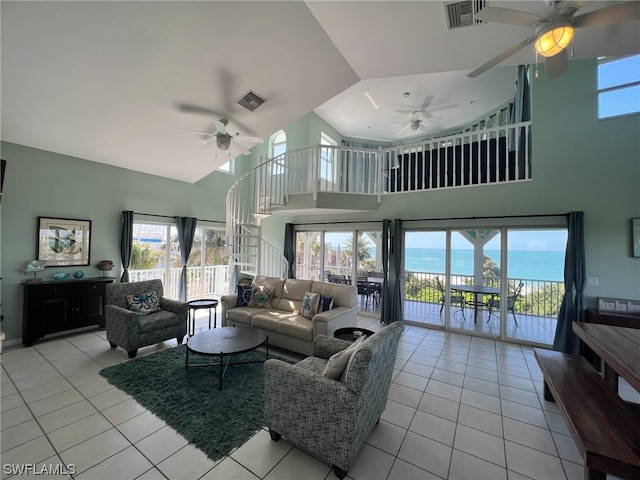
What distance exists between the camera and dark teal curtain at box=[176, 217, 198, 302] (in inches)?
239

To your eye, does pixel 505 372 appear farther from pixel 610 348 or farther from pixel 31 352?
pixel 31 352

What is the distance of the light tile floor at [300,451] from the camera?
1.88 m

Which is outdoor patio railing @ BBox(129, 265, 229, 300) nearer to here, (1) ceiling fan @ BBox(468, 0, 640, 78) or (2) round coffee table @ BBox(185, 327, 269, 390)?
(2) round coffee table @ BBox(185, 327, 269, 390)

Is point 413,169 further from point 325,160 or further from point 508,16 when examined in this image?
point 508,16

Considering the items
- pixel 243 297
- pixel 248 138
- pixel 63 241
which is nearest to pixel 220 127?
pixel 248 138

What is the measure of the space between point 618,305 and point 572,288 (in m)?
0.53

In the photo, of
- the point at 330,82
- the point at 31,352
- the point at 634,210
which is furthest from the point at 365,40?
the point at 31,352

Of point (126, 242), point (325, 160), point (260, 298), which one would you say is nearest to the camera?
point (260, 298)

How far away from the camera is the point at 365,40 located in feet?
9.46

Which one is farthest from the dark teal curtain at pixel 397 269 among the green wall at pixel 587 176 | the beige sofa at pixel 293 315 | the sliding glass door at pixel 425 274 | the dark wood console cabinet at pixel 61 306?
the dark wood console cabinet at pixel 61 306

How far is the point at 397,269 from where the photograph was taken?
5363 millimetres

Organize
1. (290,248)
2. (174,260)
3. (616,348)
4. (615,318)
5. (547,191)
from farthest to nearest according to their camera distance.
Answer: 1. (290,248)
2. (174,260)
3. (547,191)
4. (615,318)
5. (616,348)

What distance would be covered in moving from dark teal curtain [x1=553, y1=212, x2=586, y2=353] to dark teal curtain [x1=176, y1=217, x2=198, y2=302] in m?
7.17

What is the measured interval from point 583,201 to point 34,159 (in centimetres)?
865
